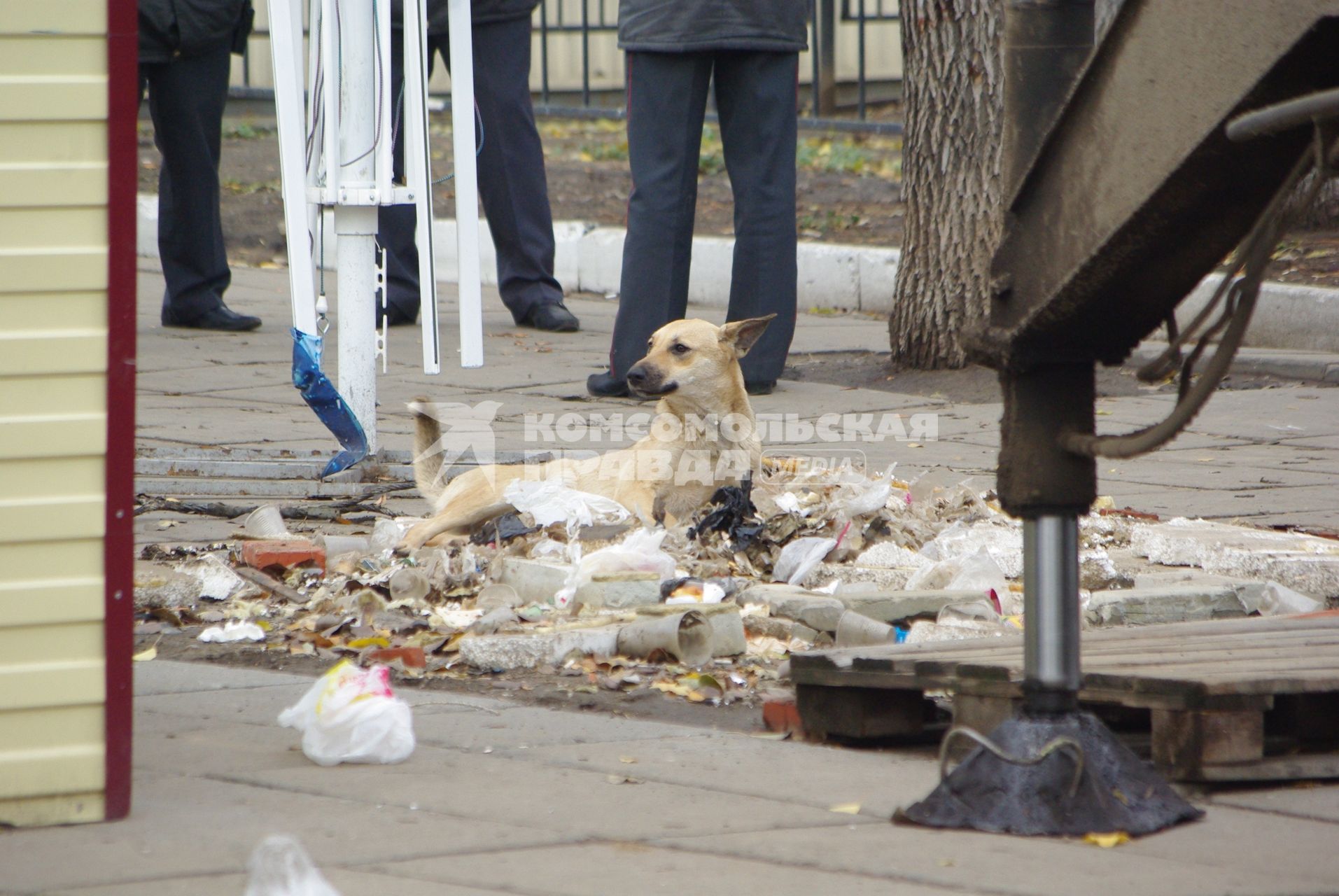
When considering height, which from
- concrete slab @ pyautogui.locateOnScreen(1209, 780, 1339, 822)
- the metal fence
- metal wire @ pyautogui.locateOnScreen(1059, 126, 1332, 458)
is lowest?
concrete slab @ pyautogui.locateOnScreen(1209, 780, 1339, 822)

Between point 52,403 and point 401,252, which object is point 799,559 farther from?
point 401,252

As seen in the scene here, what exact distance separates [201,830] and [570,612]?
1.67 m

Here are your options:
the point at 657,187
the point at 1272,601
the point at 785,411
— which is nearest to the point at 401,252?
the point at 657,187

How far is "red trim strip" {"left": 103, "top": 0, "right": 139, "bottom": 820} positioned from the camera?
2.34 metres

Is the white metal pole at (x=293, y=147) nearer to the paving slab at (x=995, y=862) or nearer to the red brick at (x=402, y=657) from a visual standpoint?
the red brick at (x=402, y=657)

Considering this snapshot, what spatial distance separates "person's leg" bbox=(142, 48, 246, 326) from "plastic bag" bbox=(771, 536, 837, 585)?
4761 millimetres

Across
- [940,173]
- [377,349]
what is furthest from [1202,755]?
[940,173]

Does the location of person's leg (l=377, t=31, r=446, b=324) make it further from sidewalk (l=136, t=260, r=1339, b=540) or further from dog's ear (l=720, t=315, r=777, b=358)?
dog's ear (l=720, t=315, r=777, b=358)

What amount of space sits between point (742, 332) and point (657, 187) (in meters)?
1.22

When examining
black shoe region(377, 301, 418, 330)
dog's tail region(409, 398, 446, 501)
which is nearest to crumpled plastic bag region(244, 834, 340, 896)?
dog's tail region(409, 398, 446, 501)

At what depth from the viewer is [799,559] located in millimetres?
4352

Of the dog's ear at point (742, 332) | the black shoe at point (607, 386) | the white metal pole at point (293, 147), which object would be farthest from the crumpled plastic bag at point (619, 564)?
the black shoe at point (607, 386)

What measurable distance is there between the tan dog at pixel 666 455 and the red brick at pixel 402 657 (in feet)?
4.31

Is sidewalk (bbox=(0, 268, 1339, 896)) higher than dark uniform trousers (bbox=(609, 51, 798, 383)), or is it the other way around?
dark uniform trousers (bbox=(609, 51, 798, 383))
